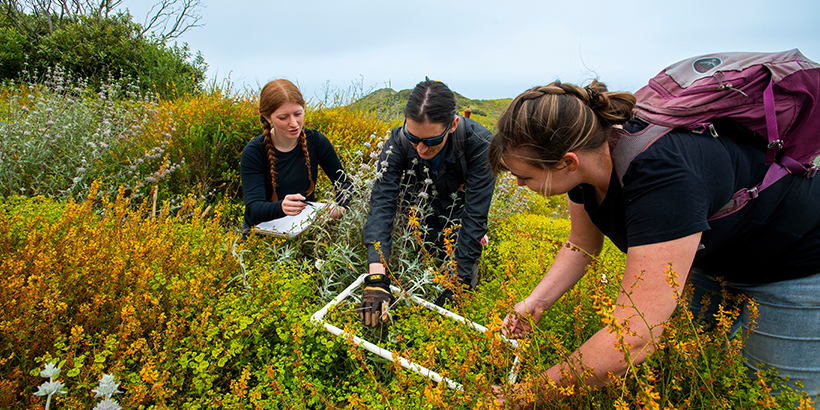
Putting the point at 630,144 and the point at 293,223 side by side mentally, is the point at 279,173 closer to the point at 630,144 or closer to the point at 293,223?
the point at 293,223

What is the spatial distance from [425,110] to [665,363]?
1.85 m

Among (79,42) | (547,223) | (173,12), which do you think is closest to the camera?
(547,223)

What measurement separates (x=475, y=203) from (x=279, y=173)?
1.75 meters

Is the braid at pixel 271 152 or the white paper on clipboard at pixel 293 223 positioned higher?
the braid at pixel 271 152

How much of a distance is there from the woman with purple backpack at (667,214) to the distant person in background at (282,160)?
175 centimetres

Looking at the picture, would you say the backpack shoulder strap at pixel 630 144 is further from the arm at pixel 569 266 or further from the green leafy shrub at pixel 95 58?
the green leafy shrub at pixel 95 58

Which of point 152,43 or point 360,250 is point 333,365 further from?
point 152,43

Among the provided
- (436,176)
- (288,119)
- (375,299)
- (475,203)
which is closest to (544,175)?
(375,299)

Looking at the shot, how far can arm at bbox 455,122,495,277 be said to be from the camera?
9.25ft

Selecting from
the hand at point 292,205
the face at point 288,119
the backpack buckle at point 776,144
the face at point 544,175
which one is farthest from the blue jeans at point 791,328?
the face at point 288,119

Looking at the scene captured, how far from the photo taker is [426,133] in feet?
8.55

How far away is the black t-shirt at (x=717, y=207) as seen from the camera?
4.09ft

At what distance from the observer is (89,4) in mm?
15047

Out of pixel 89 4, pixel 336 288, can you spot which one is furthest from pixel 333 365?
pixel 89 4
